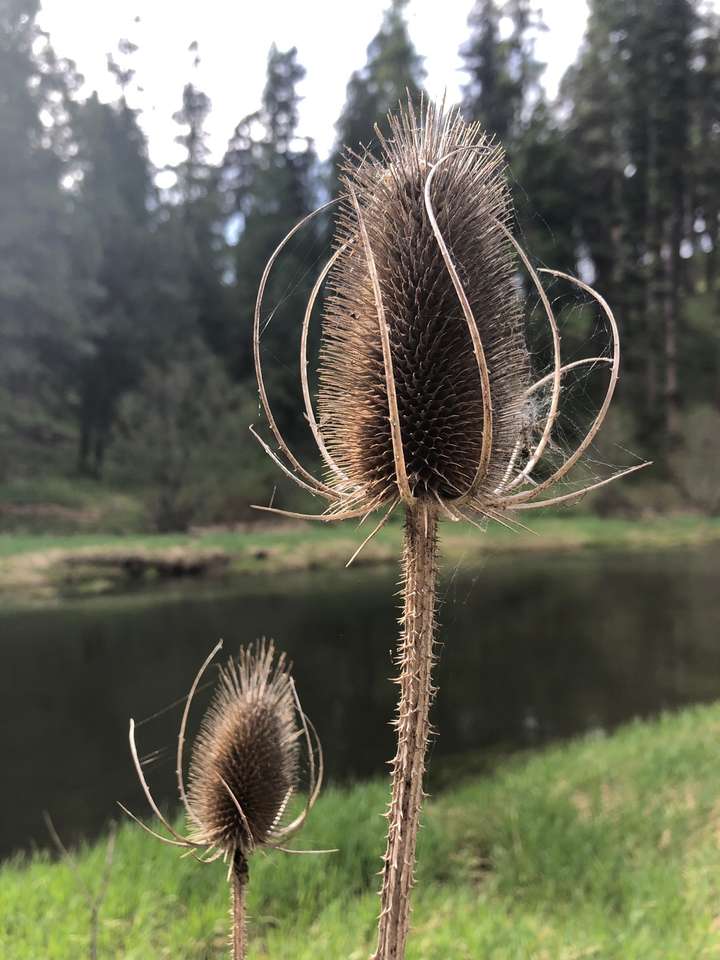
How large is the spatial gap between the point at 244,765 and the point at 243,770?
0.02 metres

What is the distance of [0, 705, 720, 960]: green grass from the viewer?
455 centimetres

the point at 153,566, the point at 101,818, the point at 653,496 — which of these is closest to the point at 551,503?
the point at 101,818

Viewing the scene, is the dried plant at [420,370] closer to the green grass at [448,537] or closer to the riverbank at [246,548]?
the riverbank at [246,548]

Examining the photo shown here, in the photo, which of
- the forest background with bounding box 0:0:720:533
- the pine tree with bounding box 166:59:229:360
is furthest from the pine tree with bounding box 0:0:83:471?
the pine tree with bounding box 166:59:229:360

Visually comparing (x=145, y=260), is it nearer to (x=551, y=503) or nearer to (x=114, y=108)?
(x=114, y=108)

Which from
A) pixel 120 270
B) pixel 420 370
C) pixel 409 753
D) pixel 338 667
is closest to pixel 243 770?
pixel 409 753

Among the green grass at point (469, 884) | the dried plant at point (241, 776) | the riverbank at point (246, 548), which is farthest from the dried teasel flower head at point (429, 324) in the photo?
the riverbank at point (246, 548)

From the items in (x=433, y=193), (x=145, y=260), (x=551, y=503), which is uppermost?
(x=145, y=260)

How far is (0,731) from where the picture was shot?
941cm

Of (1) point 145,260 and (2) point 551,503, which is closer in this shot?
(2) point 551,503

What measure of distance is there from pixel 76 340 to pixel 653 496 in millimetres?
23799

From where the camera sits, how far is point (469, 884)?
20.0 ft

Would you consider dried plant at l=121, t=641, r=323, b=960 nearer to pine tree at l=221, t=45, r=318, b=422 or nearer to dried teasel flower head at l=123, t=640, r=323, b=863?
dried teasel flower head at l=123, t=640, r=323, b=863

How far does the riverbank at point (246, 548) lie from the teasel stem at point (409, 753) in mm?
13225
